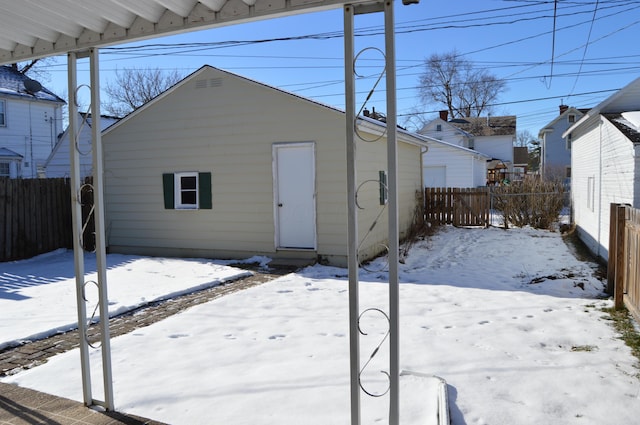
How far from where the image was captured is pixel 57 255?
10289 millimetres

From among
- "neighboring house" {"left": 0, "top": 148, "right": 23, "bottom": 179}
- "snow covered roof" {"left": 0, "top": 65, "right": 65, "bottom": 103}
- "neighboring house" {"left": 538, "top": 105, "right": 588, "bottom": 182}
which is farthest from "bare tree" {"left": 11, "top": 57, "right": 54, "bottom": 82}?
"neighboring house" {"left": 538, "top": 105, "right": 588, "bottom": 182}

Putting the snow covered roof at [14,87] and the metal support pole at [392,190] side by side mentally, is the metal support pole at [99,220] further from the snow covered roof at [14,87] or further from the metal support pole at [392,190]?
the snow covered roof at [14,87]

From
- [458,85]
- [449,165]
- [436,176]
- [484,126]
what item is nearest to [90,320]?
[449,165]

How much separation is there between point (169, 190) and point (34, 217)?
297 centimetres

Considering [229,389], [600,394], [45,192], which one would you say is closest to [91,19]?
[229,389]

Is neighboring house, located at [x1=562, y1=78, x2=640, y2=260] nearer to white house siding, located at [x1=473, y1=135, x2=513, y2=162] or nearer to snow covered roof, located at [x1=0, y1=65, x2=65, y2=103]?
snow covered roof, located at [x1=0, y1=65, x2=65, y2=103]

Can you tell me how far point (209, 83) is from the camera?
31.5 feet

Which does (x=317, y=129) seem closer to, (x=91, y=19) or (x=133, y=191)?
(x=133, y=191)

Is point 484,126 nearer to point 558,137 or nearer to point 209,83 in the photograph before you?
point 558,137

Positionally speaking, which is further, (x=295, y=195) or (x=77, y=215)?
(x=295, y=195)

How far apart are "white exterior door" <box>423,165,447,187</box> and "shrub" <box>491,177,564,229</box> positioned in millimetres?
7975

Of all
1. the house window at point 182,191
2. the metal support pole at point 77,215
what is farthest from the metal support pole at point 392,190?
the house window at point 182,191

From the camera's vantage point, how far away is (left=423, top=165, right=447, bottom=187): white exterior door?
2258cm

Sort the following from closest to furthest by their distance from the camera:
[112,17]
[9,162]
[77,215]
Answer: [112,17], [77,215], [9,162]
